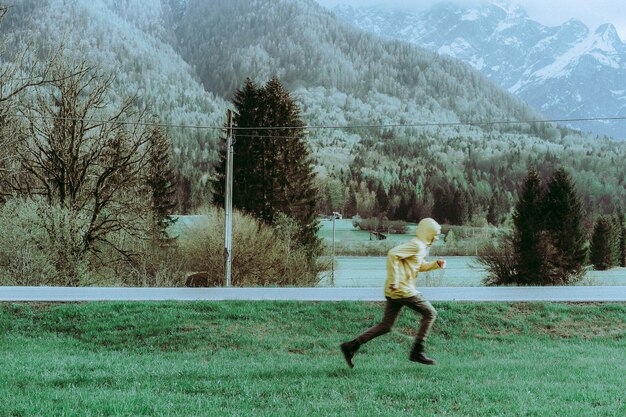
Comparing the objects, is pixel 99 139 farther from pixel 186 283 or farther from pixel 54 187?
pixel 186 283

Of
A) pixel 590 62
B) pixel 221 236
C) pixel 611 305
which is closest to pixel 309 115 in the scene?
pixel 590 62

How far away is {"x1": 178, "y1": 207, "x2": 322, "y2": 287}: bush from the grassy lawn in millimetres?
22020

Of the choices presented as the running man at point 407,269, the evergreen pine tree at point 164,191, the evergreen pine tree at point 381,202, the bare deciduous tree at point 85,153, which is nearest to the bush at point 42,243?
the bare deciduous tree at point 85,153

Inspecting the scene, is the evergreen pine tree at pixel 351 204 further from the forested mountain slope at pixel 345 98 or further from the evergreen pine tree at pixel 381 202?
the evergreen pine tree at pixel 381 202

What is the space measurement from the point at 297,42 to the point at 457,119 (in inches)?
1572

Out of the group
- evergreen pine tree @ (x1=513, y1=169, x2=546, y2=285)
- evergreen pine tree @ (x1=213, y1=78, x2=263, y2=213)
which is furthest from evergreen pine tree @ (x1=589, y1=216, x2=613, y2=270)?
evergreen pine tree @ (x1=213, y1=78, x2=263, y2=213)

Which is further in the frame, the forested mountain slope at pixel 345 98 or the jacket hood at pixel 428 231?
the forested mountain slope at pixel 345 98

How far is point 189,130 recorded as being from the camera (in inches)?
3501

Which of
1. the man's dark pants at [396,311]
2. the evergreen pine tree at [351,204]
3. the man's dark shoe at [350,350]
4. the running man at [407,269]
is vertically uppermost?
the evergreen pine tree at [351,204]

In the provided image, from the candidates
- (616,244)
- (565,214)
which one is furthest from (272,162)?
(616,244)

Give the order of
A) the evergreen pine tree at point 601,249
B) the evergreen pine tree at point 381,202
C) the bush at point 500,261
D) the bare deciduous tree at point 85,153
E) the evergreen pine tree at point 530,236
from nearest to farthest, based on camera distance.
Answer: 1. the bare deciduous tree at point 85,153
2. the evergreen pine tree at point 530,236
3. the bush at point 500,261
4. the evergreen pine tree at point 601,249
5. the evergreen pine tree at point 381,202

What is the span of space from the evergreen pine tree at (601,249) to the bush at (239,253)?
154ft

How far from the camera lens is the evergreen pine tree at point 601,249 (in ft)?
256

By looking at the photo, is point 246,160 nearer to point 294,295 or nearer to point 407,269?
point 294,295
